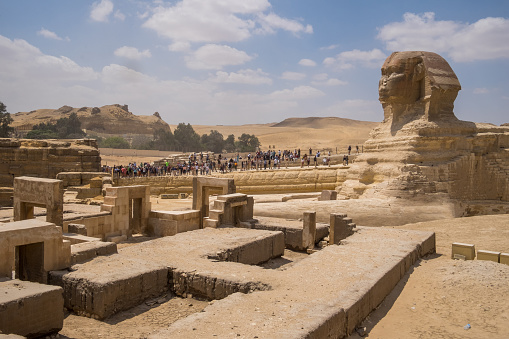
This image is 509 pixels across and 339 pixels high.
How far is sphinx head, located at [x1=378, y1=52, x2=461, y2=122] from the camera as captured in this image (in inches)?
567

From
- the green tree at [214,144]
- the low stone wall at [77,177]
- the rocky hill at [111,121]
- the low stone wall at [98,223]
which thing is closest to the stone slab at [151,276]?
the low stone wall at [98,223]

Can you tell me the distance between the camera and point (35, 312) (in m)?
5.35

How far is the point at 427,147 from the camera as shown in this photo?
1409 centimetres

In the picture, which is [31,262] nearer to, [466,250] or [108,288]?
[108,288]

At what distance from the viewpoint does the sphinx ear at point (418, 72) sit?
14.7 meters

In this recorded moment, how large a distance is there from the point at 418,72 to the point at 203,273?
38.1 ft

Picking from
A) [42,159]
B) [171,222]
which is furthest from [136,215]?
[42,159]

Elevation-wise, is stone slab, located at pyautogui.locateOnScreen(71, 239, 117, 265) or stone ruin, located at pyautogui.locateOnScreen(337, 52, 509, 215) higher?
stone ruin, located at pyautogui.locateOnScreen(337, 52, 509, 215)

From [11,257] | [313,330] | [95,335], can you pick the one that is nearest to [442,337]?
[313,330]

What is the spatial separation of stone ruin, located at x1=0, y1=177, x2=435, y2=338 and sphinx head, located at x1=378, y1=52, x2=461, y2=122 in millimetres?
6008

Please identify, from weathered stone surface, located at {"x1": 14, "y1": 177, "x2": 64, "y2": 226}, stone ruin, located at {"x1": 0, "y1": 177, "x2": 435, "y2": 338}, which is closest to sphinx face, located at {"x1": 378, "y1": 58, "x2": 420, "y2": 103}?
stone ruin, located at {"x1": 0, "y1": 177, "x2": 435, "y2": 338}

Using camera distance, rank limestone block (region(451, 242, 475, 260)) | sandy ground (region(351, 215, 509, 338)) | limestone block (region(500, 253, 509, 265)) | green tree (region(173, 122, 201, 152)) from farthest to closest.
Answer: green tree (region(173, 122, 201, 152)) → limestone block (region(451, 242, 475, 260)) → limestone block (region(500, 253, 509, 265)) → sandy ground (region(351, 215, 509, 338))

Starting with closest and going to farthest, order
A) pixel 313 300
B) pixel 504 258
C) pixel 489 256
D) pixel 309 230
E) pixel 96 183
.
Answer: pixel 313 300 → pixel 504 258 → pixel 489 256 → pixel 309 230 → pixel 96 183

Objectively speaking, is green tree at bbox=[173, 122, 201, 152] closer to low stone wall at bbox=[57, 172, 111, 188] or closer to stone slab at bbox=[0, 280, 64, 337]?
low stone wall at bbox=[57, 172, 111, 188]
